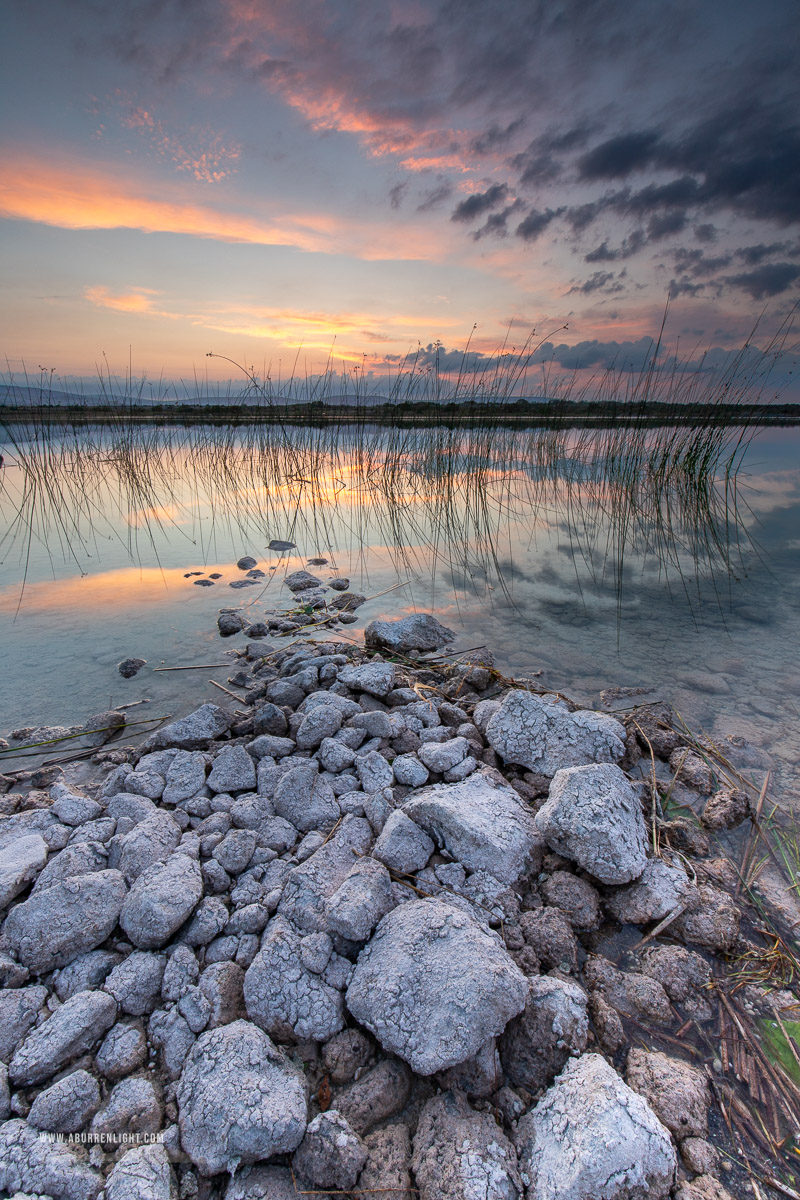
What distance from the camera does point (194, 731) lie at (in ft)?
7.68

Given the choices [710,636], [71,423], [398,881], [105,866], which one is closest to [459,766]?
[398,881]

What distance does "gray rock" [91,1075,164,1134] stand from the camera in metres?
1.13

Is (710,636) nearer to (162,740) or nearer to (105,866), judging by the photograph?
(162,740)

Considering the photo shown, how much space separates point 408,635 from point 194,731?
1.36 meters

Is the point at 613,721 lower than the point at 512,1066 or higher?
higher

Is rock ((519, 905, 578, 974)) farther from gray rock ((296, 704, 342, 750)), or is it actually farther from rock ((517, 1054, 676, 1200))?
gray rock ((296, 704, 342, 750))

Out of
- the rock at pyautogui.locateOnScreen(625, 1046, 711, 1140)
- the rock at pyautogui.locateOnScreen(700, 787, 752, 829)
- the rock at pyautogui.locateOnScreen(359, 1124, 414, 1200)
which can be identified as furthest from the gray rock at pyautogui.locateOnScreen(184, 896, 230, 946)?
the rock at pyautogui.locateOnScreen(700, 787, 752, 829)

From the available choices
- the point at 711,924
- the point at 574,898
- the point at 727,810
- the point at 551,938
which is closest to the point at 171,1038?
the point at 551,938

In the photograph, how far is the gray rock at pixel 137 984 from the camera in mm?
1347

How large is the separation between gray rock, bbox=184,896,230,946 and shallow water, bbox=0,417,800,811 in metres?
1.35

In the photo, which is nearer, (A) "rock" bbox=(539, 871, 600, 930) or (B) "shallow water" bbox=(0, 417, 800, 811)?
(A) "rock" bbox=(539, 871, 600, 930)

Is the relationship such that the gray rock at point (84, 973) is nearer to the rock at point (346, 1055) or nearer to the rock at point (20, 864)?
the rock at point (20, 864)

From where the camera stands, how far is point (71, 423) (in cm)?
1625

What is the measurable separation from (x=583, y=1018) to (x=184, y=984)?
3.33ft
